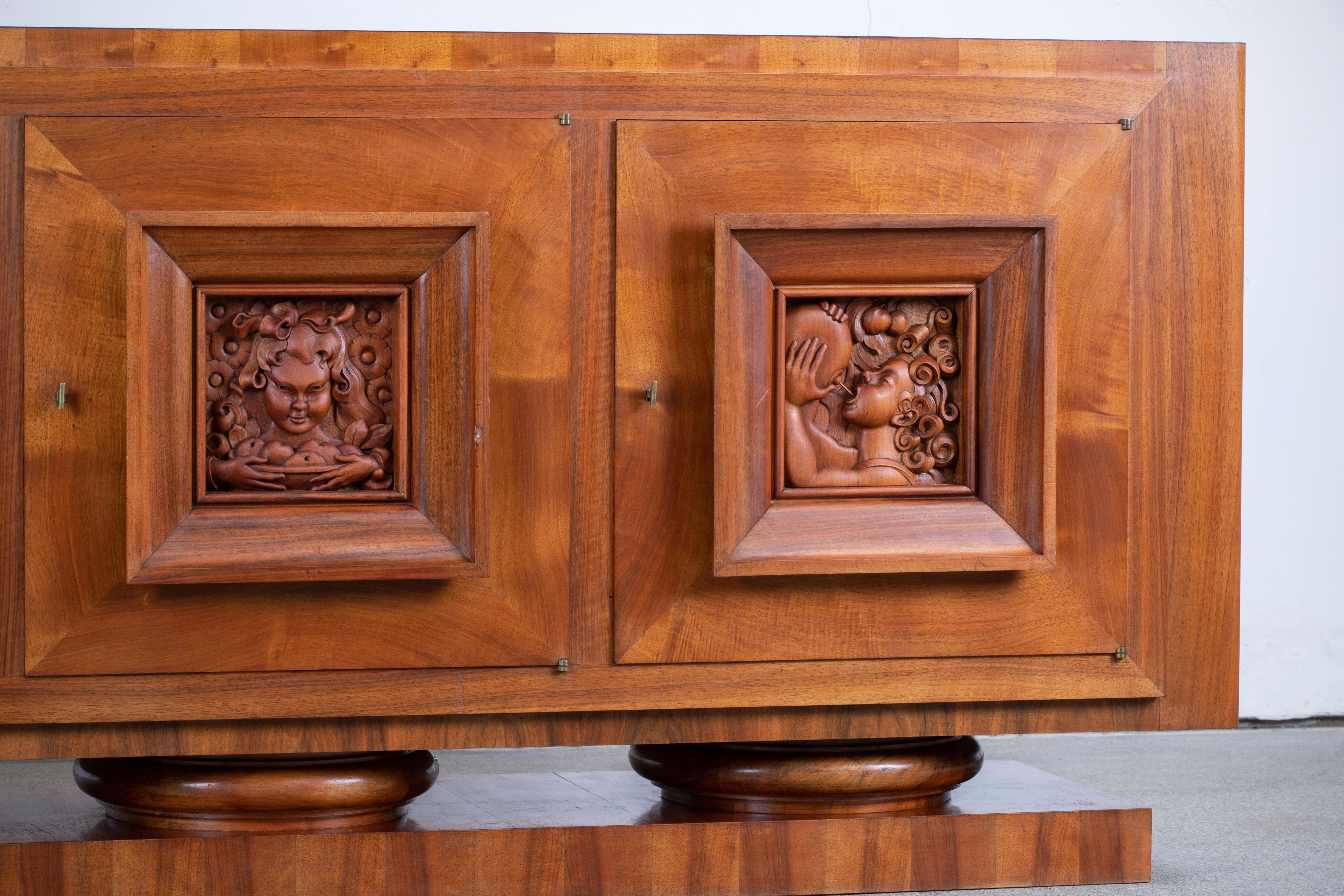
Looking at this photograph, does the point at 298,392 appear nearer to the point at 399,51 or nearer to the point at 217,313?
the point at 217,313

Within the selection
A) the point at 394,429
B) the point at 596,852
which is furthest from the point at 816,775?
the point at 394,429

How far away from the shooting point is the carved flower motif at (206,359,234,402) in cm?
155

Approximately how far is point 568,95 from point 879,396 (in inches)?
21.1

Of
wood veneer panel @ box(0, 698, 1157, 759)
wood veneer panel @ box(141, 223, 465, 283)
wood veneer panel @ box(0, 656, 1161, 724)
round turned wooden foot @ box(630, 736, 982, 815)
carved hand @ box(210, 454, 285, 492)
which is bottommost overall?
round turned wooden foot @ box(630, 736, 982, 815)

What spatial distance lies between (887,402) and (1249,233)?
5.75 feet

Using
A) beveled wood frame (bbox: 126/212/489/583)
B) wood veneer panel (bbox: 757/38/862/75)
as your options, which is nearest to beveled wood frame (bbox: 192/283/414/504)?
beveled wood frame (bbox: 126/212/489/583)

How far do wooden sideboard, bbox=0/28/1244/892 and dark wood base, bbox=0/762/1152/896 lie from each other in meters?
0.13

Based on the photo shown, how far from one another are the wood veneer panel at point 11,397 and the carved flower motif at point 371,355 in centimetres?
39

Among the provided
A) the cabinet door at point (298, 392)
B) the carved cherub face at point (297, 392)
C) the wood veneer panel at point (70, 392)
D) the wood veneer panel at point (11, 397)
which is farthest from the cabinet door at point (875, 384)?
the wood veneer panel at point (11, 397)

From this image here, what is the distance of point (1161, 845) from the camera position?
1953 mm

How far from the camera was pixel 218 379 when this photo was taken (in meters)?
1.55

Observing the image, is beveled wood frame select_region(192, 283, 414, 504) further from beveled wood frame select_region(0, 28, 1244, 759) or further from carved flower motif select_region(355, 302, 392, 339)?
beveled wood frame select_region(0, 28, 1244, 759)

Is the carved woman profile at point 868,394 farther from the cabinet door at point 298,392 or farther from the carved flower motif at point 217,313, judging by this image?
the carved flower motif at point 217,313

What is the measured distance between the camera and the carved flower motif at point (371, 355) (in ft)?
5.14
